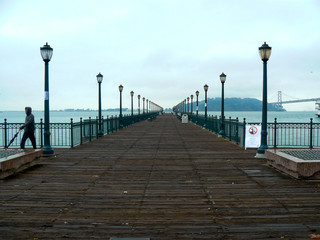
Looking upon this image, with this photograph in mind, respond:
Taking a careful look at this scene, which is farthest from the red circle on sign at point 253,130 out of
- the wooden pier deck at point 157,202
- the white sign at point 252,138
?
the wooden pier deck at point 157,202

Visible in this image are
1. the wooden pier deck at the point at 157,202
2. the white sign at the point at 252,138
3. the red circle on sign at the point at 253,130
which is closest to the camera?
the wooden pier deck at the point at 157,202

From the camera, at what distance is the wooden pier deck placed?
5.23 metres

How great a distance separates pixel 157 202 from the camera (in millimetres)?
6734

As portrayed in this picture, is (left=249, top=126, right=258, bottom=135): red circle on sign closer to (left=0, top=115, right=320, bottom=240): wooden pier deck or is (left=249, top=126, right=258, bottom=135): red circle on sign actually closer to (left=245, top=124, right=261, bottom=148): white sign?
(left=245, top=124, right=261, bottom=148): white sign

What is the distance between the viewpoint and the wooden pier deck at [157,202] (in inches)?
206

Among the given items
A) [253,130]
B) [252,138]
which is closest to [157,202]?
[252,138]

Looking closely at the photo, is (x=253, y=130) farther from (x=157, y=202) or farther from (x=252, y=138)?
(x=157, y=202)

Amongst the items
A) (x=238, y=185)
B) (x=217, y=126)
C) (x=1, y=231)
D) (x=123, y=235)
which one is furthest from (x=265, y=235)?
(x=217, y=126)

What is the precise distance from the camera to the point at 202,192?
24.7 feet

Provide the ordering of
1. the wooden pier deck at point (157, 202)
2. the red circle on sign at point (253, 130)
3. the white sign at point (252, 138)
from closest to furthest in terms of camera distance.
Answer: the wooden pier deck at point (157, 202) < the white sign at point (252, 138) < the red circle on sign at point (253, 130)

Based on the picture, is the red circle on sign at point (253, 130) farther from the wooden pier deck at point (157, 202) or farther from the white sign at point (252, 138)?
the wooden pier deck at point (157, 202)

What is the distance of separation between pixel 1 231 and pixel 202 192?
4.19 m

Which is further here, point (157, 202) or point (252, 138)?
point (252, 138)

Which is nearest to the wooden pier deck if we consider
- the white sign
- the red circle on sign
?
the white sign
